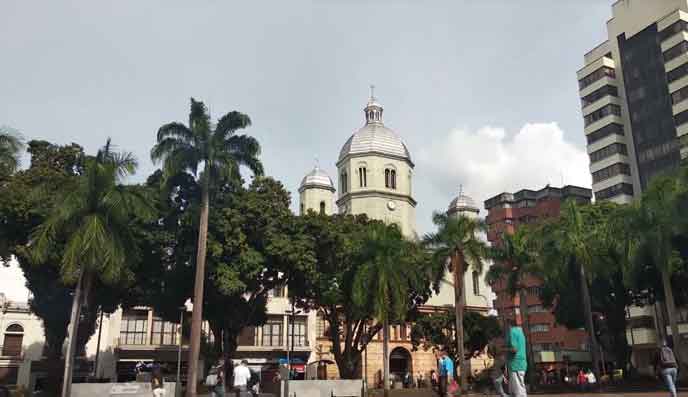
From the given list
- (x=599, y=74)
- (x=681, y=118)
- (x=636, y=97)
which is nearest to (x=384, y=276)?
(x=681, y=118)

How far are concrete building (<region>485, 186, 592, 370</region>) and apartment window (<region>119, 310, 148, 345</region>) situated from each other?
38073mm

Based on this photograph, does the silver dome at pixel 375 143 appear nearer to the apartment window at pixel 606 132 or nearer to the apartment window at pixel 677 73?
the apartment window at pixel 606 132

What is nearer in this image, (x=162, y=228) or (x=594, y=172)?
(x=162, y=228)

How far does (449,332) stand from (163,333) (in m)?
22.4

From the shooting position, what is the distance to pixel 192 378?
2538cm

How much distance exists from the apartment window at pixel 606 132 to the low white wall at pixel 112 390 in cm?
5444

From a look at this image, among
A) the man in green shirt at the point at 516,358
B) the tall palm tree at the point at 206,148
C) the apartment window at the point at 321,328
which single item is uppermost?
the tall palm tree at the point at 206,148

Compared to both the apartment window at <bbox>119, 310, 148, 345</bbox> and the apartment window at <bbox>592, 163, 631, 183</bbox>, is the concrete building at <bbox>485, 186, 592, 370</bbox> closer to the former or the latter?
the apartment window at <bbox>592, 163, 631, 183</bbox>

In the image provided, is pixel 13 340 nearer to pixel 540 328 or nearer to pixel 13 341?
pixel 13 341

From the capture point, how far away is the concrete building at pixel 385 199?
53.6 m

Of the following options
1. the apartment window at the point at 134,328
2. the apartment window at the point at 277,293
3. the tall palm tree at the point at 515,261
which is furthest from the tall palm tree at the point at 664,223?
the apartment window at the point at 134,328

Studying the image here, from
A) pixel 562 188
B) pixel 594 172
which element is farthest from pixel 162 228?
pixel 562 188

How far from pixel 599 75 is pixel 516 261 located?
36.3 m

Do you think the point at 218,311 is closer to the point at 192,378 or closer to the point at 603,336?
the point at 192,378
